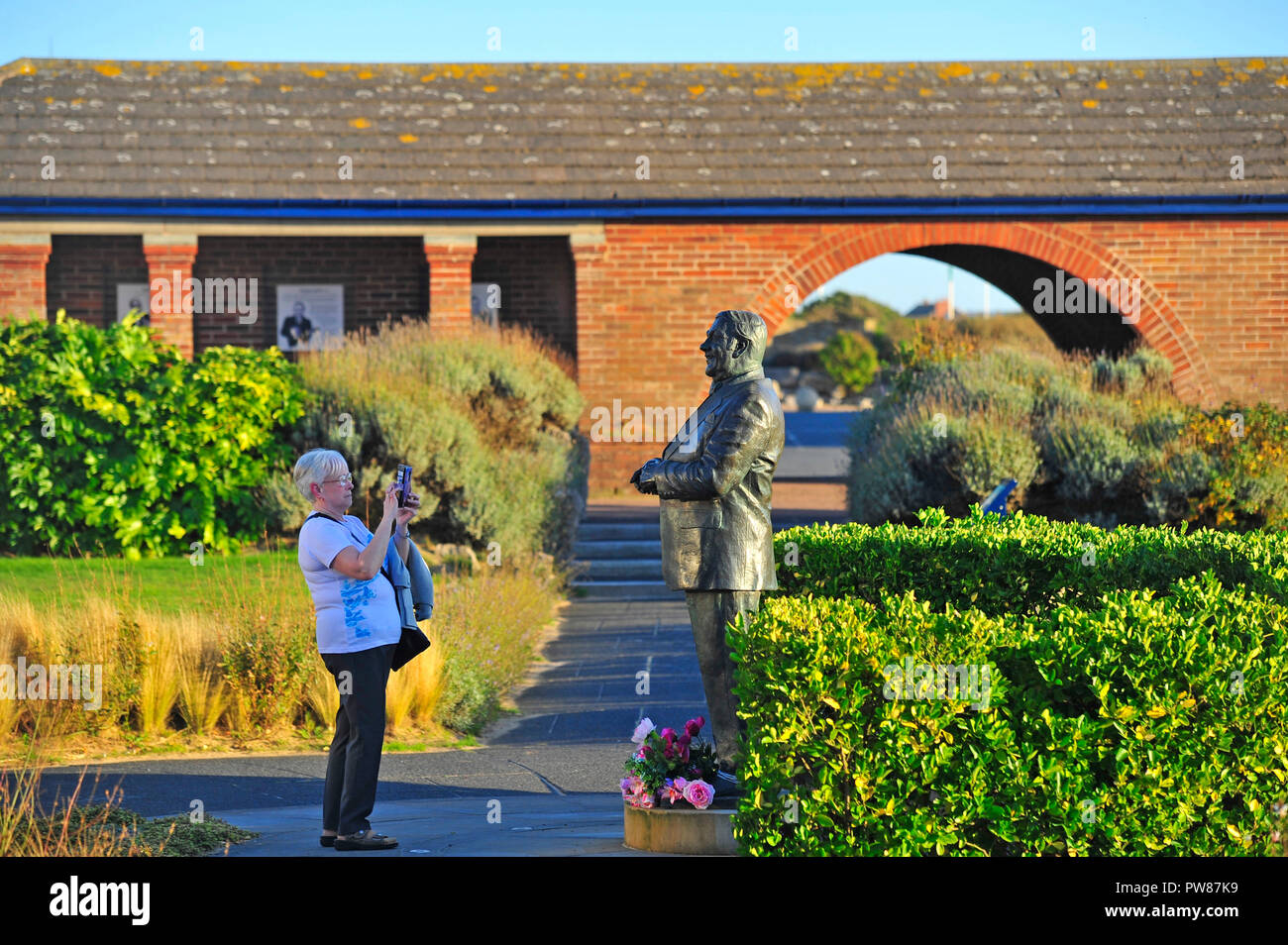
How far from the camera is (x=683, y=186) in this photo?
1948cm

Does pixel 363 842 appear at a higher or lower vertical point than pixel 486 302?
lower

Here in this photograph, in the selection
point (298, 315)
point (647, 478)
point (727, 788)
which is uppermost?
point (298, 315)

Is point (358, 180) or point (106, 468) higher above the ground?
point (358, 180)

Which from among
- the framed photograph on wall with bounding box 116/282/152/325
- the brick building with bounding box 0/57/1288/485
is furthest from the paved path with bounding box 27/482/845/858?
the framed photograph on wall with bounding box 116/282/152/325

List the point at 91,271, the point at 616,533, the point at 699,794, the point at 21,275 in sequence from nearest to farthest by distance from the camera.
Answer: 1. the point at 699,794
2. the point at 616,533
3. the point at 21,275
4. the point at 91,271

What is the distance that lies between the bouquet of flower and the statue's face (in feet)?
4.60

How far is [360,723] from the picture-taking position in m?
5.60

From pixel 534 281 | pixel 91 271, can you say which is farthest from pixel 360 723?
pixel 91 271

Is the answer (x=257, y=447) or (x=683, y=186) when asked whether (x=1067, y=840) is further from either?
(x=683, y=186)

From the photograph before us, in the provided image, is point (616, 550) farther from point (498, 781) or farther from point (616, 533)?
point (498, 781)

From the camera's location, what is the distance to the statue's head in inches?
227

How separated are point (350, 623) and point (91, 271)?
658 inches
